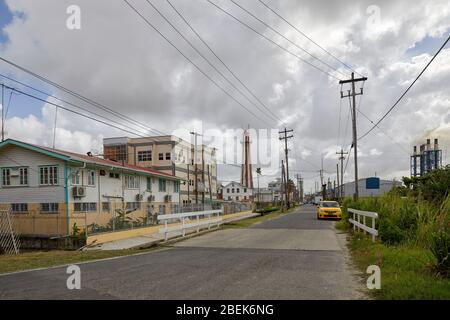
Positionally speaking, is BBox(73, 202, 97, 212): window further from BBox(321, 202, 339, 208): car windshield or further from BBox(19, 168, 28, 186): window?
BBox(321, 202, 339, 208): car windshield

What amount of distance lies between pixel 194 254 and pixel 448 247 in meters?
7.17

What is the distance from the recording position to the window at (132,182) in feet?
100

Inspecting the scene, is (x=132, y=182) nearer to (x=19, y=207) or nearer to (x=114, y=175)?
(x=114, y=175)

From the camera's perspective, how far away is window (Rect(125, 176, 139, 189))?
30513 mm

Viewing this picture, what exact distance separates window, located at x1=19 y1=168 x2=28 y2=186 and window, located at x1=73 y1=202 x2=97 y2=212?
3929 mm

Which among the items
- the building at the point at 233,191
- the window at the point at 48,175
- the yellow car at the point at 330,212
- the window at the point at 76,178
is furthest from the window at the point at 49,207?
the building at the point at 233,191

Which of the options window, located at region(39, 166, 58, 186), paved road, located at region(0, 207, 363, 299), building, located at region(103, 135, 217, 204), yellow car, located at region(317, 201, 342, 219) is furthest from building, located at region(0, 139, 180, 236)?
building, located at region(103, 135, 217, 204)

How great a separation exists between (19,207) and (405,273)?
24.2 meters

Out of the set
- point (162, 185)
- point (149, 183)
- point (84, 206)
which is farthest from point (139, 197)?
point (84, 206)

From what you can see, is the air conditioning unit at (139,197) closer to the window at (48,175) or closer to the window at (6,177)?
the window at (48,175)

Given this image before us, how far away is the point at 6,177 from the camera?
84.6 feet

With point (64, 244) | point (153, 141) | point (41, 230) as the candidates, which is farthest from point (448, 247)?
point (153, 141)

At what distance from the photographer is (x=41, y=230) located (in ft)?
72.1
